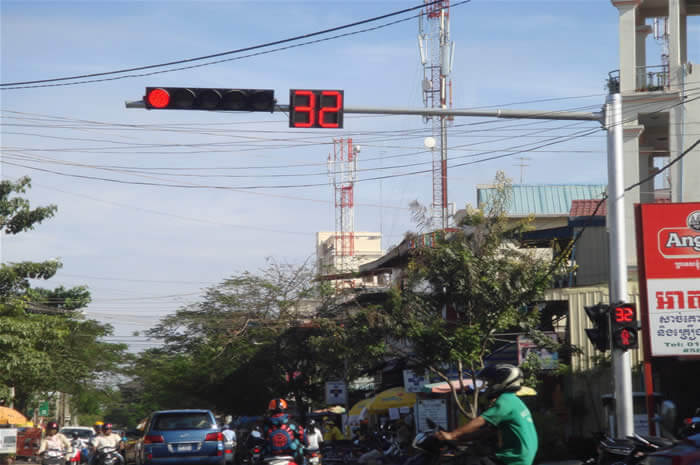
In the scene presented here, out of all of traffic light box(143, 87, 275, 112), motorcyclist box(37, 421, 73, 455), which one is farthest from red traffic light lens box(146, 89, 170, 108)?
motorcyclist box(37, 421, 73, 455)

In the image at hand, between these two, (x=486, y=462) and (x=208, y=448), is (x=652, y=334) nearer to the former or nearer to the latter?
(x=208, y=448)

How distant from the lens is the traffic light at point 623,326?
16453 millimetres

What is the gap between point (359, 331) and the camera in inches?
1097

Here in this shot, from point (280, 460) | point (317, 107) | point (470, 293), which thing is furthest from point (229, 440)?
point (280, 460)

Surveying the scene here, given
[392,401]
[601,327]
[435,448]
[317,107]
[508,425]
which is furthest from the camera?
[392,401]

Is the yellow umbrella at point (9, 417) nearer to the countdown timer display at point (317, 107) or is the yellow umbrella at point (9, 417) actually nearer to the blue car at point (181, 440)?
the blue car at point (181, 440)

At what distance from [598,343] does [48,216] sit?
99.6 ft

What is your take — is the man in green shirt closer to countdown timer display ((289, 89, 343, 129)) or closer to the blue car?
countdown timer display ((289, 89, 343, 129))

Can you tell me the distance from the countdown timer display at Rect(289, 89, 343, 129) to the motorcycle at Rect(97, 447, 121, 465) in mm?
12494

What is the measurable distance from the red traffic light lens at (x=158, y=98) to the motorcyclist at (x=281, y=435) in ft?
15.7

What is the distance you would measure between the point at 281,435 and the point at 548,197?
165 ft

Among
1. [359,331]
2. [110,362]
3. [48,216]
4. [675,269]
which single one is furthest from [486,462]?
[110,362]

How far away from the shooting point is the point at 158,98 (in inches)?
563

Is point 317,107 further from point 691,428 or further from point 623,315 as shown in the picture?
point 691,428
